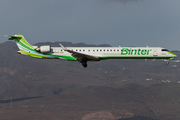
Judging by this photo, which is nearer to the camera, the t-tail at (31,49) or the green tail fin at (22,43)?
the t-tail at (31,49)

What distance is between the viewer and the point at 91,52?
203 ft

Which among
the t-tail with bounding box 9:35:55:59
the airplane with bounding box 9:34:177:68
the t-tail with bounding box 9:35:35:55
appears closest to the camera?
the airplane with bounding box 9:34:177:68

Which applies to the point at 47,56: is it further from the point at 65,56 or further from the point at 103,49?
the point at 103,49

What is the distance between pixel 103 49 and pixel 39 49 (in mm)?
14598

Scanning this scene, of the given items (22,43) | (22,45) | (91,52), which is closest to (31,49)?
(22,45)

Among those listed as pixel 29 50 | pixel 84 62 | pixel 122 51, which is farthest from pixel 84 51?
pixel 29 50

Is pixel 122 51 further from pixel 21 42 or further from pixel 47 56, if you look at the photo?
pixel 21 42

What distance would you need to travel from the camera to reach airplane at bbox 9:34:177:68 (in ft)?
201

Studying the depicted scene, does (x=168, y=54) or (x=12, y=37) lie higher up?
(x=12, y=37)

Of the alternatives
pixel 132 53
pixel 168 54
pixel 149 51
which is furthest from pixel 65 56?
pixel 168 54

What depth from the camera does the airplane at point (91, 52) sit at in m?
61.4

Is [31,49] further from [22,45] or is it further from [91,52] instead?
[91,52]

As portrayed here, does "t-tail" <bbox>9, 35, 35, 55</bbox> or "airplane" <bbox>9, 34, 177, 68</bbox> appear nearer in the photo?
"airplane" <bbox>9, 34, 177, 68</bbox>

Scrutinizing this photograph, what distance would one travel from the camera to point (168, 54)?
63.9 meters
